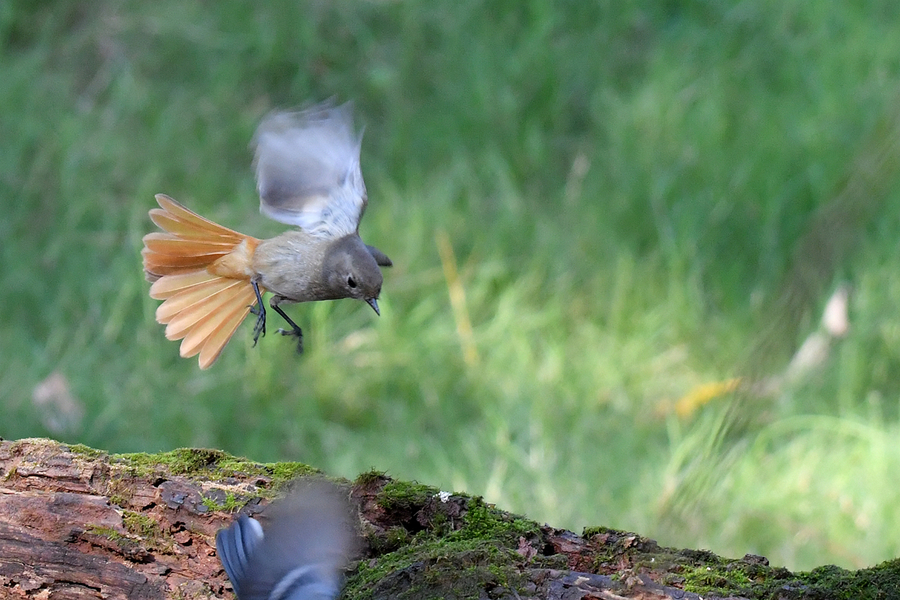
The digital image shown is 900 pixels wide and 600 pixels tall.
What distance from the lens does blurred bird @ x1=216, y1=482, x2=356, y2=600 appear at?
1.87 metres

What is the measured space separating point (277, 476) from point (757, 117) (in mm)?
Answer: 4176

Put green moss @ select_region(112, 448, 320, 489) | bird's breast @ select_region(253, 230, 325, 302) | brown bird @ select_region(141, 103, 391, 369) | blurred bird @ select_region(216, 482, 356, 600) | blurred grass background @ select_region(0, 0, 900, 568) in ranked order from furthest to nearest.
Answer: blurred grass background @ select_region(0, 0, 900, 568) < brown bird @ select_region(141, 103, 391, 369) < bird's breast @ select_region(253, 230, 325, 302) < green moss @ select_region(112, 448, 320, 489) < blurred bird @ select_region(216, 482, 356, 600)

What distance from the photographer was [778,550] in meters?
3.83

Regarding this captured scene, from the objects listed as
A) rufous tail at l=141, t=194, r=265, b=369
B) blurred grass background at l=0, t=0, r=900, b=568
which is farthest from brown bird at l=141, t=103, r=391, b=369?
blurred grass background at l=0, t=0, r=900, b=568

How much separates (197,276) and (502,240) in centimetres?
268

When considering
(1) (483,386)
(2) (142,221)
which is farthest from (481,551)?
(2) (142,221)

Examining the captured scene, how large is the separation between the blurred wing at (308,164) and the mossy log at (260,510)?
713 mm

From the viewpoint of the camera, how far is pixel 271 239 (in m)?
2.70

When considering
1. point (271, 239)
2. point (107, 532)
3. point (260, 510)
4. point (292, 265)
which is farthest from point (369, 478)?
point (271, 239)

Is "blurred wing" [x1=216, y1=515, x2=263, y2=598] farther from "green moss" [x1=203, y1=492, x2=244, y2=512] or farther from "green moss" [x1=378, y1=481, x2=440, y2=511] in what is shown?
"green moss" [x1=378, y1=481, x2=440, y2=511]

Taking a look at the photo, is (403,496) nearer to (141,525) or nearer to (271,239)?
(141,525)

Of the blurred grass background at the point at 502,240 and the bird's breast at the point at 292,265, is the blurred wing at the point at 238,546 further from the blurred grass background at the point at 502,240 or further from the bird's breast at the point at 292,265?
the blurred grass background at the point at 502,240

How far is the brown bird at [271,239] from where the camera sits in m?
2.66

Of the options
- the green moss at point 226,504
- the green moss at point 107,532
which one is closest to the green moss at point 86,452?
the green moss at point 107,532
